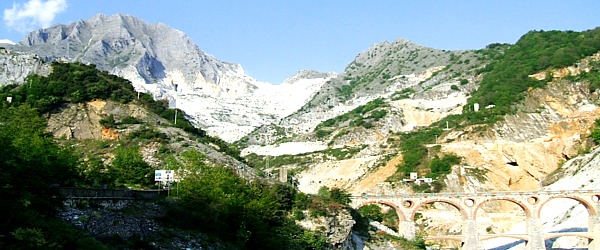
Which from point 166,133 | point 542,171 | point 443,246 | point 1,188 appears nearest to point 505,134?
point 542,171

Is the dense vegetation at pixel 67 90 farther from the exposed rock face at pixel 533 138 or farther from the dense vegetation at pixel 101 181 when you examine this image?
the exposed rock face at pixel 533 138

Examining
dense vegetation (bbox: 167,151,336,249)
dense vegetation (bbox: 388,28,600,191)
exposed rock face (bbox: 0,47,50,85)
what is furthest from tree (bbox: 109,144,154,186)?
dense vegetation (bbox: 388,28,600,191)

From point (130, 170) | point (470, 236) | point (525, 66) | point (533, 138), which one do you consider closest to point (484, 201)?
point (470, 236)

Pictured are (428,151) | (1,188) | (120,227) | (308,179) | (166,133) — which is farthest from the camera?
(308,179)

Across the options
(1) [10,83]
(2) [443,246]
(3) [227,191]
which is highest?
(1) [10,83]

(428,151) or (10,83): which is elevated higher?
(10,83)

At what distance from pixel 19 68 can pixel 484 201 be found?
56910 millimetres

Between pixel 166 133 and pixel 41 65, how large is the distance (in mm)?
23806

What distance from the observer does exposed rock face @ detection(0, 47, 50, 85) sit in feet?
201

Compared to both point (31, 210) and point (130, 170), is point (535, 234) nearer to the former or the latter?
point (130, 170)

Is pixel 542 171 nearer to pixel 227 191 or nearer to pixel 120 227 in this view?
pixel 227 191

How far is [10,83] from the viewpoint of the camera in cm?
6034

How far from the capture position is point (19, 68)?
204ft

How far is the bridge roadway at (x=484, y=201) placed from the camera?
192ft
